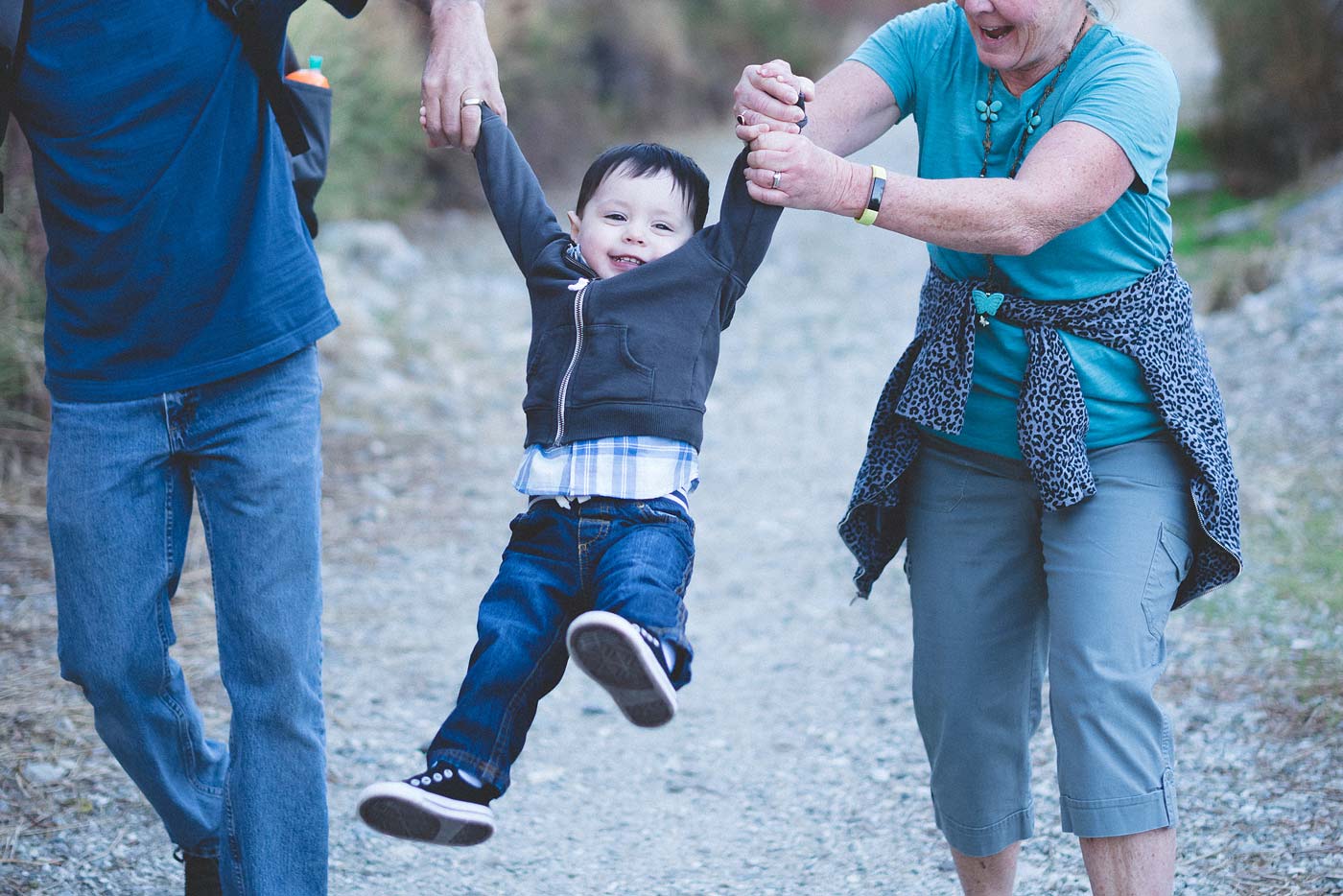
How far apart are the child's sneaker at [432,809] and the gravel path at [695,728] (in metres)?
1.26

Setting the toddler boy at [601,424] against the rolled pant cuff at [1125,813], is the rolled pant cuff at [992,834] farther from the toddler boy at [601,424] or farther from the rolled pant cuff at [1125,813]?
the toddler boy at [601,424]

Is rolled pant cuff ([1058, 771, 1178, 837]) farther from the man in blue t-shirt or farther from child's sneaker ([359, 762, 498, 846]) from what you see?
the man in blue t-shirt

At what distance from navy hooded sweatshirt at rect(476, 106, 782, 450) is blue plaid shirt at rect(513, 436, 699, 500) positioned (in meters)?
0.02

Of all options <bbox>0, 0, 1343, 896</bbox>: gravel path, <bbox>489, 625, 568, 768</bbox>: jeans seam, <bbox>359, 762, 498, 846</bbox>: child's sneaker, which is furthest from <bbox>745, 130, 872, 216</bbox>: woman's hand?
<bbox>0, 0, 1343, 896</bbox>: gravel path

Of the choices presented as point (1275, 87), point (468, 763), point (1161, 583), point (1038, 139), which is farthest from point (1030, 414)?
point (1275, 87)

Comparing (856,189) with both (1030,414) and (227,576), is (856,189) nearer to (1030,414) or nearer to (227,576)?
(1030,414)

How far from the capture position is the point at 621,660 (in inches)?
85.2

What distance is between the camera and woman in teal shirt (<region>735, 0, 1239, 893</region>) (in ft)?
7.55

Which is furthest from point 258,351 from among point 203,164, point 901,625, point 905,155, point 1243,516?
point 905,155

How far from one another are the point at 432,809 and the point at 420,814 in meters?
0.02

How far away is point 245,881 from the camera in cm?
265

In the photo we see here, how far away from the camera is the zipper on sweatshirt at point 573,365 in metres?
2.50

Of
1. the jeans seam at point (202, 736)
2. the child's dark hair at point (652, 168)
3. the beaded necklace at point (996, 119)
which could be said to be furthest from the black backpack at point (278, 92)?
the beaded necklace at point (996, 119)

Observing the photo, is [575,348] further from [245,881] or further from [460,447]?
[460,447]
